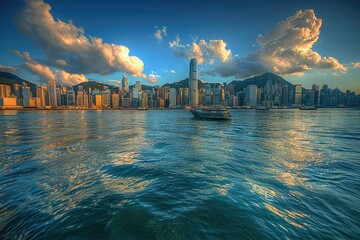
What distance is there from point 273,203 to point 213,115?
6040cm

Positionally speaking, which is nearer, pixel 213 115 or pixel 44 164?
pixel 44 164

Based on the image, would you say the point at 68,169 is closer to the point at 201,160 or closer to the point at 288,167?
the point at 201,160

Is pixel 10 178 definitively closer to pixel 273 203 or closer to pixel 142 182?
pixel 142 182

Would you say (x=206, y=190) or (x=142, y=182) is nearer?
(x=206, y=190)

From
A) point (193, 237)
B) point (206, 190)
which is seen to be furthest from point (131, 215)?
point (206, 190)

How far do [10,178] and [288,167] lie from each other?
19.6 meters

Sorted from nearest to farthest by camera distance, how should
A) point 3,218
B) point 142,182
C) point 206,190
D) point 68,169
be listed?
point 3,218 → point 206,190 → point 142,182 → point 68,169

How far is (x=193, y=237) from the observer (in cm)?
537

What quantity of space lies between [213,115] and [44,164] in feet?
196

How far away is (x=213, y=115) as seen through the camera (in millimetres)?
66812

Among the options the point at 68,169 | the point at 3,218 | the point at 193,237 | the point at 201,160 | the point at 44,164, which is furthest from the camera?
the point at 201,160

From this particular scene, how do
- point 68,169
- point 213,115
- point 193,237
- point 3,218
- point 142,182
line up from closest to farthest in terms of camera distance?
point 193,237 → point 3,218 → point 142,182 → point 68,169 → point 213,115

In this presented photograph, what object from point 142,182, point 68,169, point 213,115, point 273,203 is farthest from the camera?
point 213,115

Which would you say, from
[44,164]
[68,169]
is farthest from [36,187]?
[44,164]
